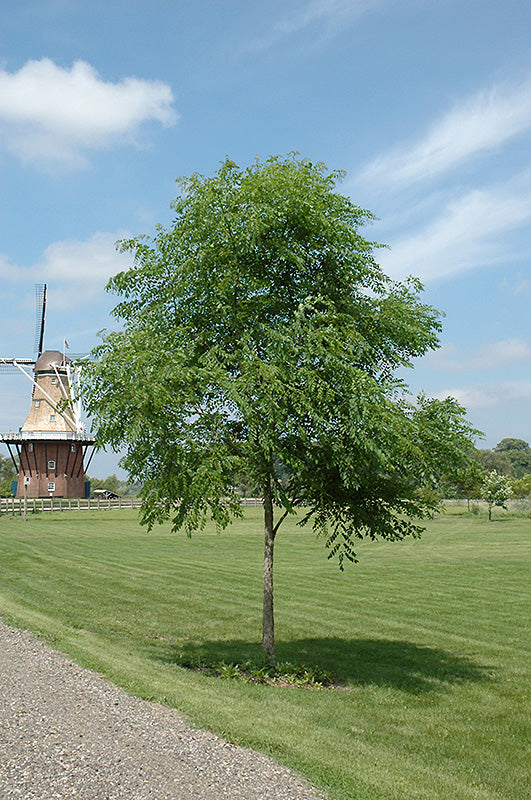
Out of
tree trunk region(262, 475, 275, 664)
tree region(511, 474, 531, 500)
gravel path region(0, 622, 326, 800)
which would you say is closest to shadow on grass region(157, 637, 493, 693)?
→ tree trunk region(262, 475, 275, 664)

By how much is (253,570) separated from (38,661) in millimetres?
17953

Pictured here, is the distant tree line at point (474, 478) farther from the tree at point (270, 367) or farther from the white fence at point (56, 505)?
the white fence at point (56, 505)

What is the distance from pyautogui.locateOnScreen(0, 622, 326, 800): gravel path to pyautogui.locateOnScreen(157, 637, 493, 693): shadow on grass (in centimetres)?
479

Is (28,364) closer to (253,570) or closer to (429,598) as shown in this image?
(253,570)

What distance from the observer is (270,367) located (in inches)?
414

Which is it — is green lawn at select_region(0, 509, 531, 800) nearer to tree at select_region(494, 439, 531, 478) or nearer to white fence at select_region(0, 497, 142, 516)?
white fence at select_region(0, 497, 142, 516)

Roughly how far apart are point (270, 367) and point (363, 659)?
22.3ft

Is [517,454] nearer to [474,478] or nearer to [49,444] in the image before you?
[49,444]

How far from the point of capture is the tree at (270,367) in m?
10.6

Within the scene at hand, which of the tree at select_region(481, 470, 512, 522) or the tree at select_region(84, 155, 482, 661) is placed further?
the tree at select_region(481, 470, 512, 522)

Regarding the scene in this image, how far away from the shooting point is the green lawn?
7676 millimetres

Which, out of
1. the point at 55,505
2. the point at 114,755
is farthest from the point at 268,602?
the point at 55,505

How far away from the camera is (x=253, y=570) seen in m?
27.7

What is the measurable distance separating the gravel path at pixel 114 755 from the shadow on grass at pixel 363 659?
479cm
